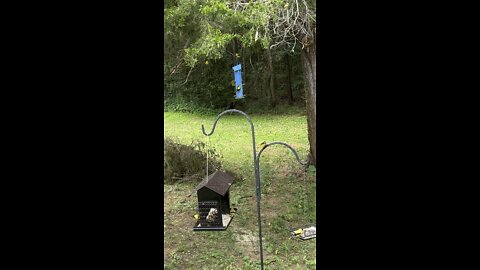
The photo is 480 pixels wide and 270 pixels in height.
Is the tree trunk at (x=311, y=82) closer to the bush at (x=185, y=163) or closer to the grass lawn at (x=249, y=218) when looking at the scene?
the grass lawn at (x=249, y=218)

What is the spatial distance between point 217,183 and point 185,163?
6.32 ft

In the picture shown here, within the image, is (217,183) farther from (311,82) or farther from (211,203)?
(311,82)

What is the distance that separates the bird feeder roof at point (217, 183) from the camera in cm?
268

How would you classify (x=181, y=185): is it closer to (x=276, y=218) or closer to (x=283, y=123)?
(x=276, y=218)

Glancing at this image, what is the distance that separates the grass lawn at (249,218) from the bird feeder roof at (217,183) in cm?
52

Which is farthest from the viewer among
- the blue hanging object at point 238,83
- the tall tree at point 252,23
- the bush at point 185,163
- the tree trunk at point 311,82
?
the bush at point 185,163

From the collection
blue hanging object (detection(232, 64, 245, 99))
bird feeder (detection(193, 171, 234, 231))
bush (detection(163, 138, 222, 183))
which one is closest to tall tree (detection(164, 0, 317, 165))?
blue hanging object (detection(232, 64, 245, 99))

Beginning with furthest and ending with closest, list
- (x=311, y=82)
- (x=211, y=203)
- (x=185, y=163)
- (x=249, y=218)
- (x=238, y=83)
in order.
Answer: (x=185, y=163)
(x=311, y=82)
(x=249, y=218)
(x=238, y=83)
(x=211, y=203)

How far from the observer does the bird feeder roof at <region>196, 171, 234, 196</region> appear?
2.68 m

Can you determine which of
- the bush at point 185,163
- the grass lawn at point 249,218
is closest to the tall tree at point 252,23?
the grass lawn at point 249,218

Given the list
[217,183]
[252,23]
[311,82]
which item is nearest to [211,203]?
[217,183]

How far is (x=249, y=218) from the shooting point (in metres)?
3.57

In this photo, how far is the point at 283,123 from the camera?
26.7ft
